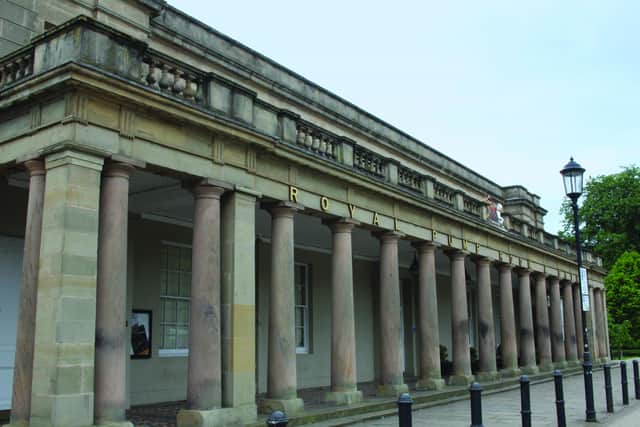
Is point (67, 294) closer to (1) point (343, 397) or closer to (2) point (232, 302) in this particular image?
(2) point (232, 302)

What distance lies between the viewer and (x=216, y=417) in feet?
33.8

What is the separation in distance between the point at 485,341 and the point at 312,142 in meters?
10.7

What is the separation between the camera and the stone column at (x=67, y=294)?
8.28 metres

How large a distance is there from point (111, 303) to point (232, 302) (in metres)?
2.52

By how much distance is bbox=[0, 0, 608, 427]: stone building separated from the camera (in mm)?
8789

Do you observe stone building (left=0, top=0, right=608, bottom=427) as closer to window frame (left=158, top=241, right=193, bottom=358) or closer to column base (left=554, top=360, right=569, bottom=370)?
window frame (left=158, top=241, right=193, bottom=358)

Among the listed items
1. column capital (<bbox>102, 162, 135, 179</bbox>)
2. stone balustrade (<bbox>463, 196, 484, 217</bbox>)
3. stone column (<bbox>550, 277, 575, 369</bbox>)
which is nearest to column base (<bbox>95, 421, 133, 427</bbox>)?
column capital (<bbox>102, 162, 135, 179</bbox>)

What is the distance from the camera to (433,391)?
16984mm

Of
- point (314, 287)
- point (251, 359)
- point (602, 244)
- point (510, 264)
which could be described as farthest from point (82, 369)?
point (602, 244)

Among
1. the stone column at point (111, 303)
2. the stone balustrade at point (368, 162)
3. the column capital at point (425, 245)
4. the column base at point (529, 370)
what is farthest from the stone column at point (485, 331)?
the stone column at point (111, 303)

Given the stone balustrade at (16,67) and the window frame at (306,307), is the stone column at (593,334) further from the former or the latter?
the stone balustrade at (16,67)

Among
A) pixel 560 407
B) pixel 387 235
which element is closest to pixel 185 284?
pixel 387 235

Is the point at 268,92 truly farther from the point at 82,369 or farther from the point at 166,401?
the point at 82,369

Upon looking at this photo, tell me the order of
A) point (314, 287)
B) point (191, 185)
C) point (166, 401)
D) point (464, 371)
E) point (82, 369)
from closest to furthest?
point (82, 369) < point (191, 185) < point (166, 401) < point (464, 371) < point (314, 287)
